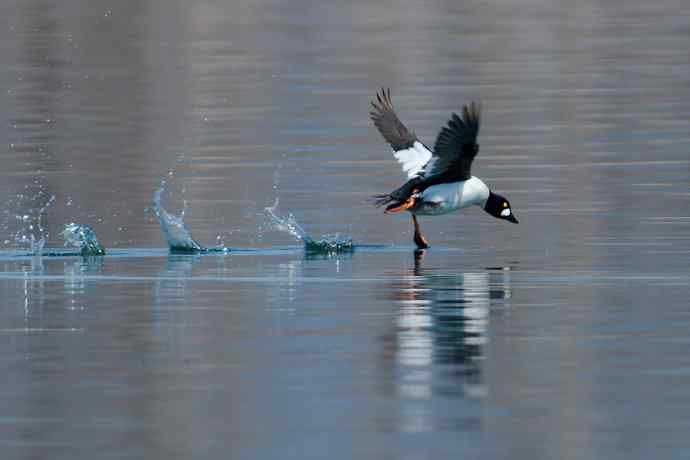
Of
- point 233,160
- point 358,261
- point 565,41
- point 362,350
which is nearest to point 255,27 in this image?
point 565,41

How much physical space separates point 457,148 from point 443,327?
414 centimetres

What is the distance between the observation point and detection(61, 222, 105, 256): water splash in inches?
575

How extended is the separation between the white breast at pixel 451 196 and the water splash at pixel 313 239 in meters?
0.59

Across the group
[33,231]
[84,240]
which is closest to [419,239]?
[84,240]

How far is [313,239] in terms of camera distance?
49.8ft

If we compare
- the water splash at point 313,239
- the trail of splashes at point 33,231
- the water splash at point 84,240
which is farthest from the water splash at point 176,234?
the trail of splashes at point 33,231

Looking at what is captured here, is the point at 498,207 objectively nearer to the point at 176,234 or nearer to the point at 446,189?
the point at 446,189

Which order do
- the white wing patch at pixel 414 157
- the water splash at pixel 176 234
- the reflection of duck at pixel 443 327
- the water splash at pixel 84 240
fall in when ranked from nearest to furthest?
the reflection of duck at pixel 443 327
the water splash at pixel 84 240
the water splash at pixel 176 234
the white wing patch at pixel 414 157

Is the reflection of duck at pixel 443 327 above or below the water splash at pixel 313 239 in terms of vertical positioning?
below

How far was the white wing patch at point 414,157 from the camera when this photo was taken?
16.1 meters

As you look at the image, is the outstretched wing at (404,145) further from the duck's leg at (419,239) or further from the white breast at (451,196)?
the duck's leg at (419,239)

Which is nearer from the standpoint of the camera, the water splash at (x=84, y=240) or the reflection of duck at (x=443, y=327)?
the reflection of duck at (x=443, y=327)

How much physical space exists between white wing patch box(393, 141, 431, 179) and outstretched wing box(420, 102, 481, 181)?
0.44 meters

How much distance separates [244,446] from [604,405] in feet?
5.23
